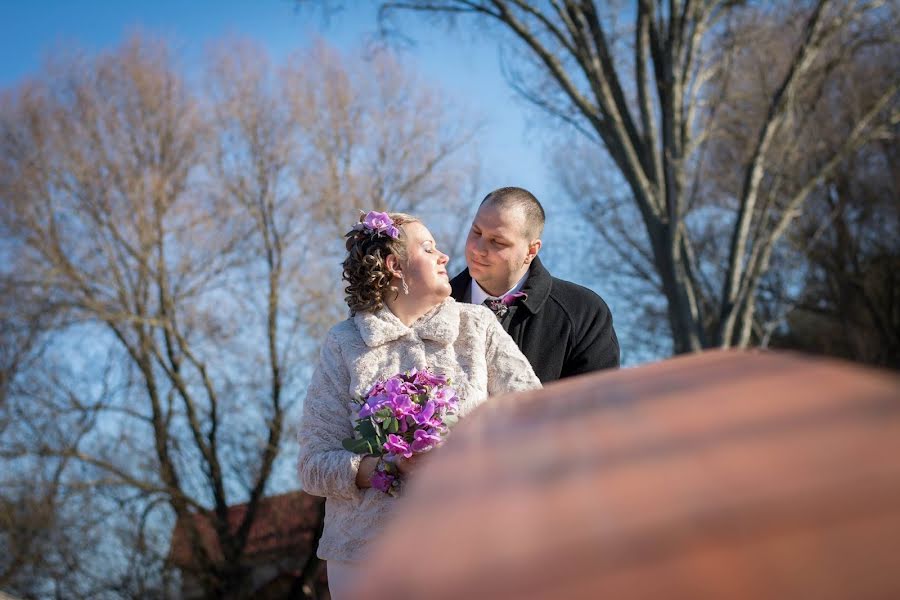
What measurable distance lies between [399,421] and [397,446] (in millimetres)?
76

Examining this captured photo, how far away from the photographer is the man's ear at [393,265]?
333cm

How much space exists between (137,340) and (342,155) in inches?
194

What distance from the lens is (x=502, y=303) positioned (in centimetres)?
394

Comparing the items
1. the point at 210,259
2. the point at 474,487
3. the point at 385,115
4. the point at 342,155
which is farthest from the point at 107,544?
the point at 474,487

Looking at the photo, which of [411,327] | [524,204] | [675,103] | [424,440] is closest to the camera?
[424,440]

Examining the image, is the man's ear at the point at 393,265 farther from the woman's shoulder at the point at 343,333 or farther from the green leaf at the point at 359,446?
the green leaf at the point at 359,446

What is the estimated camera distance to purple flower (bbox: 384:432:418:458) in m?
2.86

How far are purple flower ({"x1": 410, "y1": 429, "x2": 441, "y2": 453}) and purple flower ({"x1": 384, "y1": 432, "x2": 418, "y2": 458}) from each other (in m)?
0.02

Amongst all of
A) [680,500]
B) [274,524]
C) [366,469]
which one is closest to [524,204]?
[366,469]

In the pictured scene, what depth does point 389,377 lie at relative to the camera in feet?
10.2

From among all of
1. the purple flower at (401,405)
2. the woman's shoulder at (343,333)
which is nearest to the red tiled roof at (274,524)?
the woman's shoulder at (343,333)

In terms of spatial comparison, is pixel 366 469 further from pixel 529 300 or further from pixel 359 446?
pixel 529 300

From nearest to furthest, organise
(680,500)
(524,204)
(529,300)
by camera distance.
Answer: (680,500) < (529,300) < (524,204)

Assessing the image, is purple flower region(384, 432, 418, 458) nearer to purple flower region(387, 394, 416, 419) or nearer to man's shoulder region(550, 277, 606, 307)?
purple flower region(387, 394, 416, 419)
